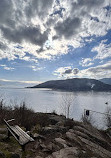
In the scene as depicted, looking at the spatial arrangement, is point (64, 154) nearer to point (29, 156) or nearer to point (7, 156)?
point (29, 156)

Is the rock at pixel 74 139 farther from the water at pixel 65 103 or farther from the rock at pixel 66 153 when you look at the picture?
the water at pixel 65 103

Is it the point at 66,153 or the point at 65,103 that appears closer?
the point at 66,153

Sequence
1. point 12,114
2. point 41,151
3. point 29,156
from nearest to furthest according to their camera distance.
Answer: point 29,156 < point 41,151 < point 12,114

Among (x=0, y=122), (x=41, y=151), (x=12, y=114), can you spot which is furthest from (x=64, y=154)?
(x=12, y=114)

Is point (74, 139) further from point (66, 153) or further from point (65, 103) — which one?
point (65, 103)

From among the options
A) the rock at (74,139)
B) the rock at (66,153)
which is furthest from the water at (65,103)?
the rock at (66,153)

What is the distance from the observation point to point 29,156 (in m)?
3.62

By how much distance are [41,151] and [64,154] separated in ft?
2.78

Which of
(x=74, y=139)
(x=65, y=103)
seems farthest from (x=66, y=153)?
(x=65, y=103)

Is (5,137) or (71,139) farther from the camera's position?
(71,139)

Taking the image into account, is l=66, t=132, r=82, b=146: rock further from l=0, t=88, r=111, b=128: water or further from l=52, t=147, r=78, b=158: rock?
l=0, t=88, r=111, b=128: water

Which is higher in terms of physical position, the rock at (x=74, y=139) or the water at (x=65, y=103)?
the rock at (x=74, y=139)

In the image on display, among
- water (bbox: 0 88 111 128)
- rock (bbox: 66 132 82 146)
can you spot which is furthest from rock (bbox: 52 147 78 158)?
water (bbox: 0 88 111 128)

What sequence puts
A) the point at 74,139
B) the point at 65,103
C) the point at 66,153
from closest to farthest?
the point at 66,153
the point at 74,139
the point at 65,103
